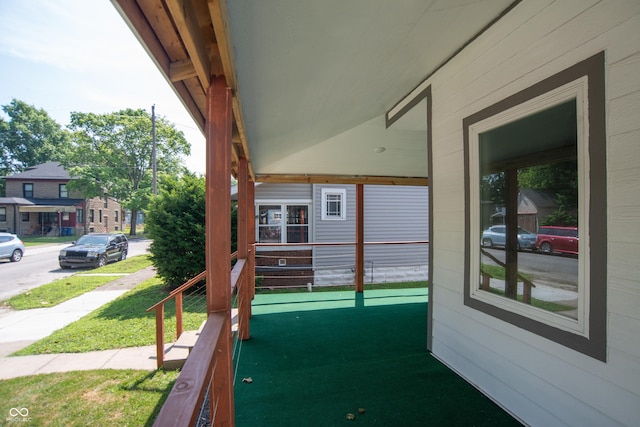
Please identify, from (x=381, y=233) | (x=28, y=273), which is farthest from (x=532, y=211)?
(x=28, y=273)

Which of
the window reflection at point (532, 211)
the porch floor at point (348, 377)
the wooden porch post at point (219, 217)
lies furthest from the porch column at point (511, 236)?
the wooden porch post at point (219, 217)

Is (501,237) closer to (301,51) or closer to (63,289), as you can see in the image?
(301,51)

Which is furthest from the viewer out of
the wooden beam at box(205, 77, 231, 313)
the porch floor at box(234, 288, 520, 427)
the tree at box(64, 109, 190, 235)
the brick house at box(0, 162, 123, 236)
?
the brick house at box(0, 162, 123, 236)

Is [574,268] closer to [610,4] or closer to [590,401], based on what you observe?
[590,401]

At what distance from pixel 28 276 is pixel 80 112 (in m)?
19.2

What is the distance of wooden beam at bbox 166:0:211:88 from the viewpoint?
90cm

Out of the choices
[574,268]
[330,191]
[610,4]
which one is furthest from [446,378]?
[330,191]

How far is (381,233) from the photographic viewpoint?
32.2 feet

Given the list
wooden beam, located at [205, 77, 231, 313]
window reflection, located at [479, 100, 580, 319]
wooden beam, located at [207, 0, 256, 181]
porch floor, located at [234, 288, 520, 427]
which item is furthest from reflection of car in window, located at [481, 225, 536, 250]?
wooden beam, located at [207, 0, 256, 181]

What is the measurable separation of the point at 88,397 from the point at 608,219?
14.1ft

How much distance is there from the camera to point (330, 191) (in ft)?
31.1

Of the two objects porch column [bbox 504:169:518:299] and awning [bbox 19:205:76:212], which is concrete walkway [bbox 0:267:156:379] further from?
awning [bbox 19:205:76:212]

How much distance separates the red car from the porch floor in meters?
1.18

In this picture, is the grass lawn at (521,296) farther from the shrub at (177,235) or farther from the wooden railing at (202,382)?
the shrub at (177,235)
